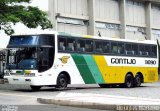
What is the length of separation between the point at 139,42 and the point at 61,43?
334 inches

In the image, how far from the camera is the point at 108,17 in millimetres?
54688

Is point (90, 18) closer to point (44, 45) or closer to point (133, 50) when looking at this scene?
point (133, 50)

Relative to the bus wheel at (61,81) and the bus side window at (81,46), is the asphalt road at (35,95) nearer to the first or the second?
the bus wheel at (61,81)

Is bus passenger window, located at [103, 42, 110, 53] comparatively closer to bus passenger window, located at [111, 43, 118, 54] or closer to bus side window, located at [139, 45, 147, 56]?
bus passenger window, located at [111, 43, 118, 54]

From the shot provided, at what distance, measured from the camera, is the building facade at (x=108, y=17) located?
48094mm

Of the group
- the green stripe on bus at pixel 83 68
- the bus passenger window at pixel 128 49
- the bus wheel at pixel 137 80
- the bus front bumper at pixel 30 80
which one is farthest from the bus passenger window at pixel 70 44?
the bus wheel at pixel 137 80

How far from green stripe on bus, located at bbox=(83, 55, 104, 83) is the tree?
598 cm

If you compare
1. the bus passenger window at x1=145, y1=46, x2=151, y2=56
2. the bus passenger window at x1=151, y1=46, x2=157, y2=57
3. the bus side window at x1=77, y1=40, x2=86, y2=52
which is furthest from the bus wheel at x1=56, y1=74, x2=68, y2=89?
the bus passenger window at x1=151, y1=46, x2=157, y2=57

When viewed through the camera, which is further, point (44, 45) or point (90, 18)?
point (90, 18)

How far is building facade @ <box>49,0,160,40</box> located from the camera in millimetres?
48094

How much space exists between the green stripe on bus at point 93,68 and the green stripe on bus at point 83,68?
230 millimetres

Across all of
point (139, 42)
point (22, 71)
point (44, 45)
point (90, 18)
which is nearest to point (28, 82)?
point (22, 71)

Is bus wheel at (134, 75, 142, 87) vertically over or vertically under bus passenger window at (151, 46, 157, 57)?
under

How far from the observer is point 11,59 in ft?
82.5
